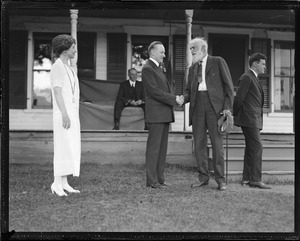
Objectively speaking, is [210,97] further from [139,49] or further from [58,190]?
[139,49]

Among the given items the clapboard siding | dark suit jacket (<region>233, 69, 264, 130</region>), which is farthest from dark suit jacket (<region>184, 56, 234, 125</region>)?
the clapboard siding

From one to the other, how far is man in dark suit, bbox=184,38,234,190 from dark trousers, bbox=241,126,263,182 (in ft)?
1.96

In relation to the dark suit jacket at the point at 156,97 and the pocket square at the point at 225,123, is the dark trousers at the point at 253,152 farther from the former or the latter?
Answer: the dark suit jacket at the point at 156,97

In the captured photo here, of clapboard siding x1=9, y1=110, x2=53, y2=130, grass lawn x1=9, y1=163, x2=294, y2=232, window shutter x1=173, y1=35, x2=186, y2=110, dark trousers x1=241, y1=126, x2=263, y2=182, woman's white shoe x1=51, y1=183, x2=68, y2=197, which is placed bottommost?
grass lawn x1=9, y1=163, x2=294, y2=232

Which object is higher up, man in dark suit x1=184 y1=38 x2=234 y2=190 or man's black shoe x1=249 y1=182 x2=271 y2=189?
man in dark suit x1=184 y1=38 x2=234 y2=190

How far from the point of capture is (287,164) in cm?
636

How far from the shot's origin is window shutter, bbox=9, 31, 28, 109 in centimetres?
898

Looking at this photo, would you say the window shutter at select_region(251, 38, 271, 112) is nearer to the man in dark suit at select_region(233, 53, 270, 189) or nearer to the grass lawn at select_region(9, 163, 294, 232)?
the man in dark suit at select_region(233, 53, 270, 189)

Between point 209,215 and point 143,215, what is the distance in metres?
0.65

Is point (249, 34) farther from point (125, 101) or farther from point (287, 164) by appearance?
point (287, 164)

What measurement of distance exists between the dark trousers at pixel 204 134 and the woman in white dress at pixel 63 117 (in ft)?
5.12

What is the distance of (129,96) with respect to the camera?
27.1 ft

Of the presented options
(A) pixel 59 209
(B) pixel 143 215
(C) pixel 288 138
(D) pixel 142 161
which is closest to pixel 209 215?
(B) pixel 143 215

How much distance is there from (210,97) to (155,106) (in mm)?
713
